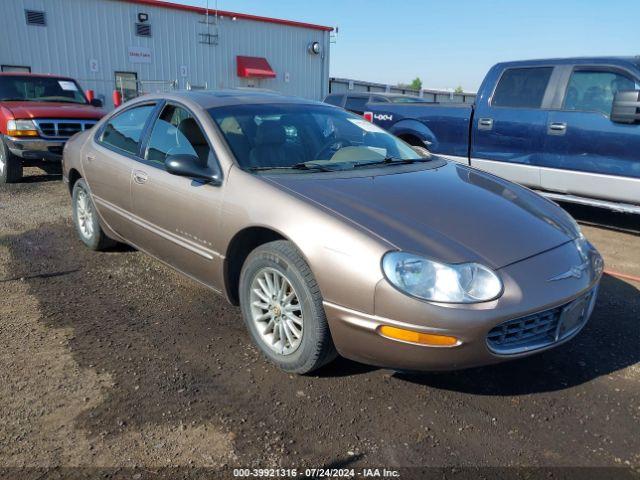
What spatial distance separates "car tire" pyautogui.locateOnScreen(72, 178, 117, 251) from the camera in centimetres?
472

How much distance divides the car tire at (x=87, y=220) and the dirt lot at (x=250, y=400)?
3.17ft

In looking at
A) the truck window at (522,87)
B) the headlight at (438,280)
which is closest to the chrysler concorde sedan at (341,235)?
the headlight at (438,280)

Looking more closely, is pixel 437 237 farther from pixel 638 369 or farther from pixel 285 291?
pixel 638 369

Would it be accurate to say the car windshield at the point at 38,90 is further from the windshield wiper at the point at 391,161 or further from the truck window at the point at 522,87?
the windshield wiper at the point at 391,161

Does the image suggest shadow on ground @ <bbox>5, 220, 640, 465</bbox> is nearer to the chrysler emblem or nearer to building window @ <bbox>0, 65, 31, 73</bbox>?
the chrysler emblem

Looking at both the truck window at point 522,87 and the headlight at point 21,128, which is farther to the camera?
the headlight at point 21,128

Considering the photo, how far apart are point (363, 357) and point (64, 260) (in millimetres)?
3310

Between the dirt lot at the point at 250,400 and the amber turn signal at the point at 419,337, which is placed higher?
the amber turn signal at the point at 419,337

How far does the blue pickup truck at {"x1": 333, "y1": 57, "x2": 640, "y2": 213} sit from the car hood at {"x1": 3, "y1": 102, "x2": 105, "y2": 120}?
5.35 m

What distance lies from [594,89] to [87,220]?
5.48 m

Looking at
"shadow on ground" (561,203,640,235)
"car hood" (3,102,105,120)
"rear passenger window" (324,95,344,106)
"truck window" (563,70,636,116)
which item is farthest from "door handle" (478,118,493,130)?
"car hood" (3,102,105,120)

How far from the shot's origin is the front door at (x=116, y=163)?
4.02 meters

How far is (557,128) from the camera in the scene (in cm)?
591

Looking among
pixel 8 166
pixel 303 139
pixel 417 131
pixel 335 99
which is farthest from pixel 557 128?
pixel 8 166
